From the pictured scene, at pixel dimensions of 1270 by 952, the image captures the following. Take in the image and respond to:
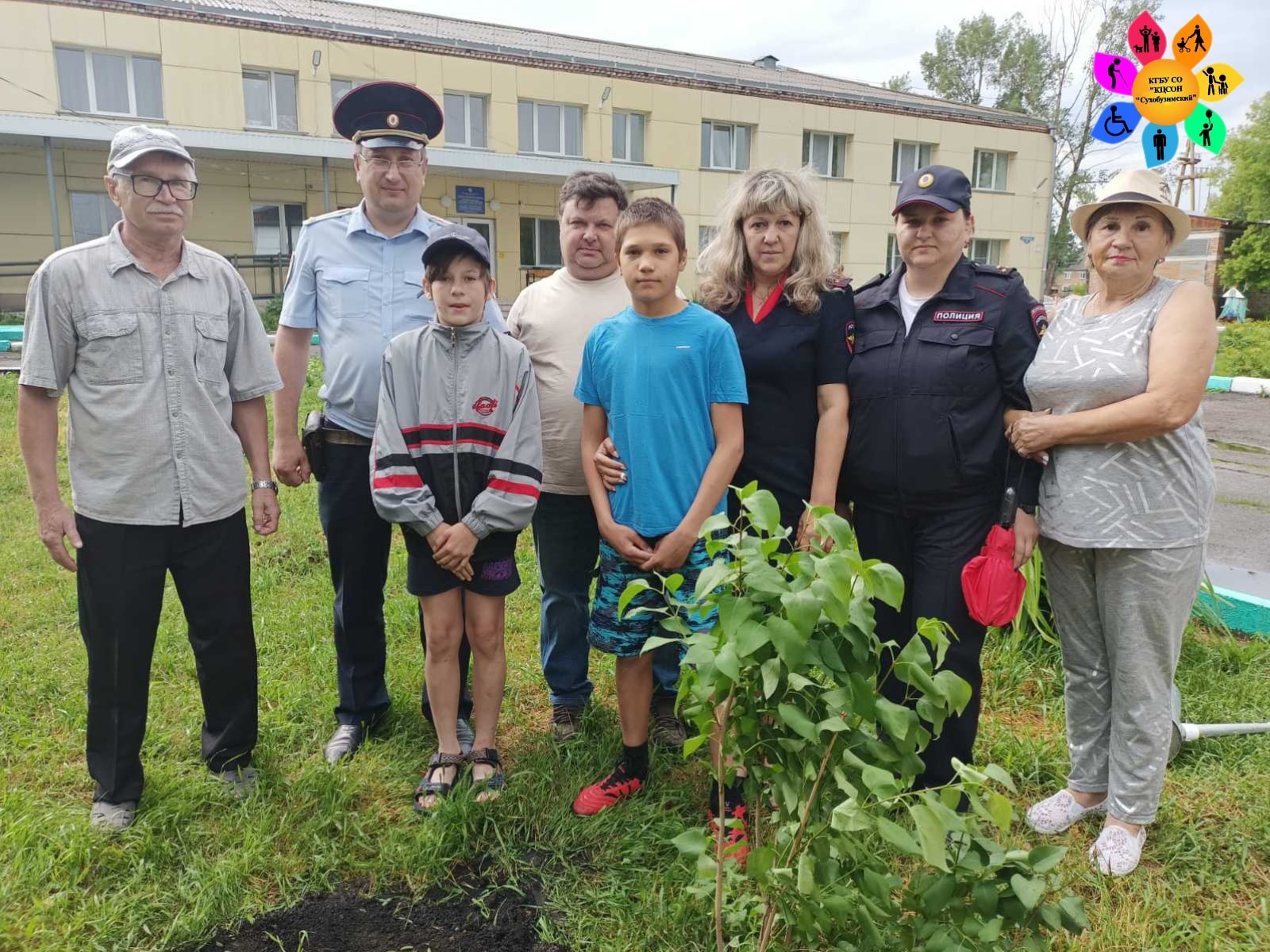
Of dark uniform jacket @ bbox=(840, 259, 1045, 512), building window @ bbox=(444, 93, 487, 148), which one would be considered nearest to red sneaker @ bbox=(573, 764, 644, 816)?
dark uniform jacket @ bbox=(840, 259, 1045, 512)

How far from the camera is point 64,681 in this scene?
12.3 feet

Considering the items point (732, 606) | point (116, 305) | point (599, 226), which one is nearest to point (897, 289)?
point (599, 226)

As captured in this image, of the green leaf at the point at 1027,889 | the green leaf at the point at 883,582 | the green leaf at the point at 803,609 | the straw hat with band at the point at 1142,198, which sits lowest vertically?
the green leaf at the point at 1027,889

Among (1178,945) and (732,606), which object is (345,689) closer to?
(732,606)

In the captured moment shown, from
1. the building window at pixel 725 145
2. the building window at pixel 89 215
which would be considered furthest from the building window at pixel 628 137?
the building window at pixel 89 215

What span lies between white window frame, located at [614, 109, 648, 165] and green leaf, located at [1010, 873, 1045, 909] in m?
23.0

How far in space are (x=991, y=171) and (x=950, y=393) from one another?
29.3 m

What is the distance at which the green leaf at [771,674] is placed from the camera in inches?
58.9

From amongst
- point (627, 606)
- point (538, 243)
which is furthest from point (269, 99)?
point (627, 606)

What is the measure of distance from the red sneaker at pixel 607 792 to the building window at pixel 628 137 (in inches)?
858

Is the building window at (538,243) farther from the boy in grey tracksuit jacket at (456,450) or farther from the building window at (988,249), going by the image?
the boy in grey tracksuit jacket at (456,450)

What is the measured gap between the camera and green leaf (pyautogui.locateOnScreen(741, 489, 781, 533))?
61.7 inches

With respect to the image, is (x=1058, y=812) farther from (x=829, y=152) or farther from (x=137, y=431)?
(x=829, y=152)

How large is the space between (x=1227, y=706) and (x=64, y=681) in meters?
4.79
